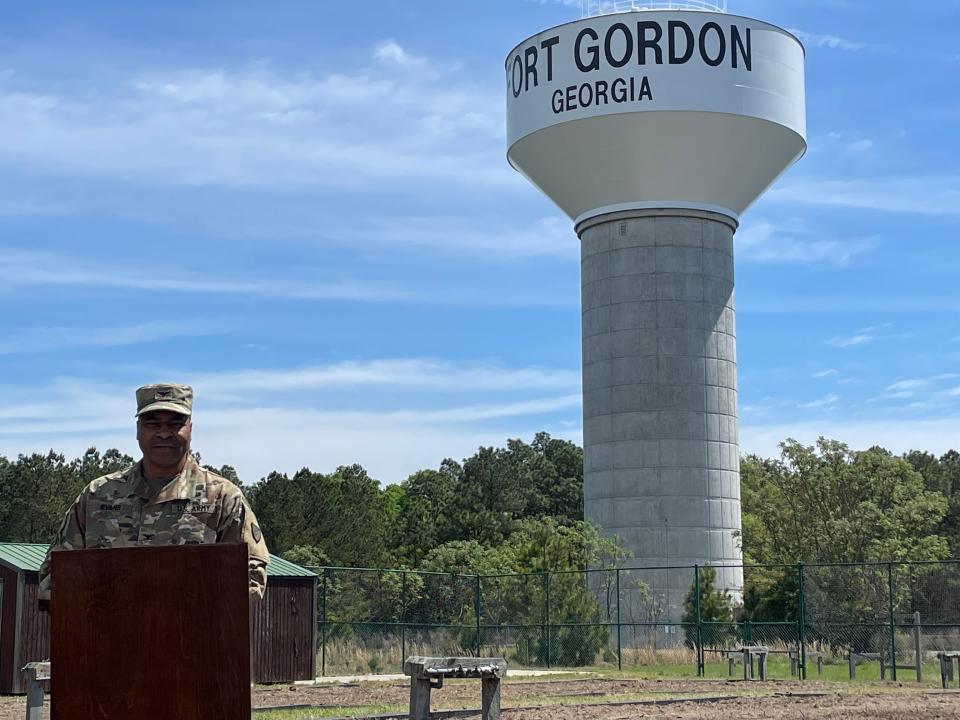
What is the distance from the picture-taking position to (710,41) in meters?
40.9

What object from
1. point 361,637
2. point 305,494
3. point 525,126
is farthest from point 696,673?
point 305,494

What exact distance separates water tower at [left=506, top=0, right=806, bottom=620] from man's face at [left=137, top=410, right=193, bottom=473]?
35611mm

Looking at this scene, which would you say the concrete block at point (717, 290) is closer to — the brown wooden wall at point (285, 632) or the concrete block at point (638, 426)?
the concrete block at point (638, 426)

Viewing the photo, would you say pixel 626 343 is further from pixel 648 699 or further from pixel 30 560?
pixel 648 699

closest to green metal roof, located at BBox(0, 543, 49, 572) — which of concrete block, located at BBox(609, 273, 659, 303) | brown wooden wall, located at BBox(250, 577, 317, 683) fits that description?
brown wooden wall, located at BBox(250, 577, 317, 683)

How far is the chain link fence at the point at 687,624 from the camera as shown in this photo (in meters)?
31.3

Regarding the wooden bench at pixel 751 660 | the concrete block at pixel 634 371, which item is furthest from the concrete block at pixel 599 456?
the wooden bench at pixel 751 660

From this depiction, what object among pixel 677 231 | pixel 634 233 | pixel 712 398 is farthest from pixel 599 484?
pixel 677 231

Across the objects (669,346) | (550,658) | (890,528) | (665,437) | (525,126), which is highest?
(525,126)

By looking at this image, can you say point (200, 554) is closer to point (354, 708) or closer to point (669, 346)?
point (354, 708)

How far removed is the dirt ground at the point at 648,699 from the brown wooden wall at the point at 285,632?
939mm

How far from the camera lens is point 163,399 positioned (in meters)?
5.71

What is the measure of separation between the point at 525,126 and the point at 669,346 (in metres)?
8.05

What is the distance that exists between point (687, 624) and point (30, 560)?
14.8 metres
